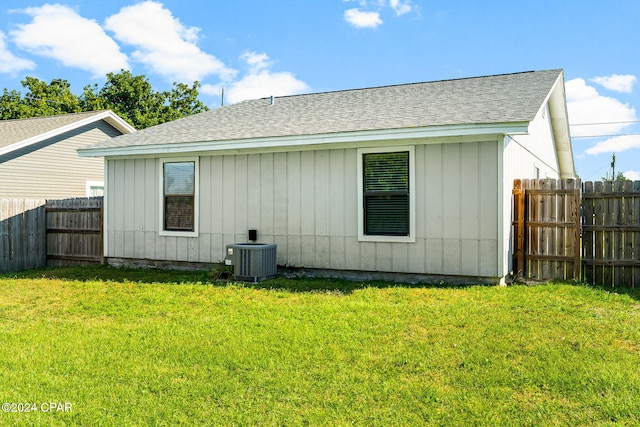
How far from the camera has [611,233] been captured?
8258 millimetres

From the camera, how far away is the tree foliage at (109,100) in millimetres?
32781

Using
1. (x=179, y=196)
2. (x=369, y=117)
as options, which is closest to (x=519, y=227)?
(x=369, y=117)

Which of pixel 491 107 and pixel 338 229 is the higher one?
pixel 491 107

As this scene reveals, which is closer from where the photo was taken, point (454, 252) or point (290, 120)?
point (454, 252)

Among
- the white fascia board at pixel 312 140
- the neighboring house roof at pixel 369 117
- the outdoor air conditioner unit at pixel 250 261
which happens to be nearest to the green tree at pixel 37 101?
the neighboring house roof at pixel 369 117

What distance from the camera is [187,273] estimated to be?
33.1 feet

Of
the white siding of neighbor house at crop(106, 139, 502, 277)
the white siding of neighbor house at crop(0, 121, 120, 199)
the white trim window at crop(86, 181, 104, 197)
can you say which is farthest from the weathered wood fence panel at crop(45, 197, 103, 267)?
the white trim window at crop(86, 181, 104, 197)

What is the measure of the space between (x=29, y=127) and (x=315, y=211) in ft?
41.2

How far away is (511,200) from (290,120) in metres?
4.52

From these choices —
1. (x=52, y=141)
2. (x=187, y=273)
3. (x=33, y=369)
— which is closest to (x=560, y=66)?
(x=187, y=273)

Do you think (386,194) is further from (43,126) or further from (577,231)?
(43,126)

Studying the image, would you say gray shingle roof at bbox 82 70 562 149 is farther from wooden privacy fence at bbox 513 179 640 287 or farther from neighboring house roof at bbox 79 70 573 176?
wooden privacy fence at bbox 513 179 640 287

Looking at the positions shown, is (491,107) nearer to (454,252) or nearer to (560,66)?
(454,252)

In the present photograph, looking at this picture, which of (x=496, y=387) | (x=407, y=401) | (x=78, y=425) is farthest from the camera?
(x=496, y=387)
